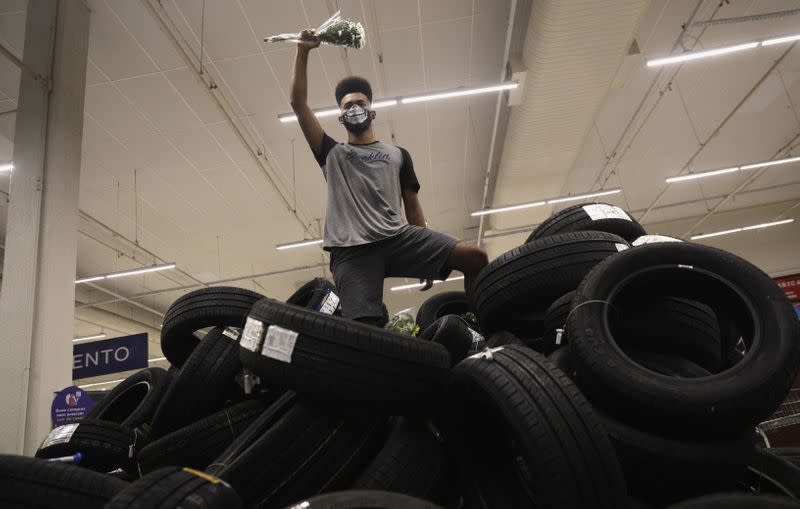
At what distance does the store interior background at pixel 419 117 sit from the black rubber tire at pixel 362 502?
13.9 feet

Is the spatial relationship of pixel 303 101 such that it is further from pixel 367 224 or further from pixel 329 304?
pixel 329 304

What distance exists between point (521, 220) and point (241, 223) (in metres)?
5.49

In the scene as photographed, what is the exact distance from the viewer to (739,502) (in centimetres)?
105

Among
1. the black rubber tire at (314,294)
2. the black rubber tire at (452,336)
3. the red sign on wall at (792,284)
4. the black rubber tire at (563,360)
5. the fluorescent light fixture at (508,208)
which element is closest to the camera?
the black rubber tire at (563,360)

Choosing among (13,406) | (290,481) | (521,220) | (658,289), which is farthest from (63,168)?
(521,220)

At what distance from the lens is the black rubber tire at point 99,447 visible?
6.27ft

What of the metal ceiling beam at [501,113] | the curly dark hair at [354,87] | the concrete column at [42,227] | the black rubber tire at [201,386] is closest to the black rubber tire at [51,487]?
the black rubber tire at [201,386]

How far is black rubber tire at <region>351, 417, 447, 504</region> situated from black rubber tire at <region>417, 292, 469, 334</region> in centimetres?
144

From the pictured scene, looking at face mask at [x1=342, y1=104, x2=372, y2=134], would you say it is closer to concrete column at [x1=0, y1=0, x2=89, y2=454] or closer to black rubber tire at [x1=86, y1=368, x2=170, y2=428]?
black rubber tire at [x1=86, y1=368, x2=170, y2=428]

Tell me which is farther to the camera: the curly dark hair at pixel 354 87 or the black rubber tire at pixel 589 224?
the curly dark hair at pixel 354 87

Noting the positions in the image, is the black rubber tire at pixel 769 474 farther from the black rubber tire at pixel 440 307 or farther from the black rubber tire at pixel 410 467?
the black rubber tire at pixel 440 307

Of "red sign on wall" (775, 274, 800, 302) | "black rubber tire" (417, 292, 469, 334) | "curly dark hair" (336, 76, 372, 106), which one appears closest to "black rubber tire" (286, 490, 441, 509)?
"curly dark hair" (336, 76, 372, 106)

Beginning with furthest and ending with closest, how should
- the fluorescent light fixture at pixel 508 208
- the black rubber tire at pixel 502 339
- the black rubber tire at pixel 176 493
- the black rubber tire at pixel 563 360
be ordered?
the fluorescent light fixture at pixel 508 208 → the black rubber tire at pixel 502 339 → the black rubber tire at pixel 563 360 → the black rubber tire at pixel 176 493

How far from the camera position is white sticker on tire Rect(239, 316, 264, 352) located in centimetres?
149
